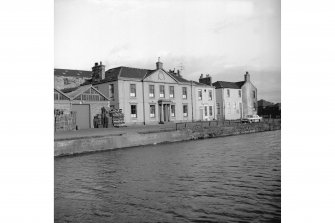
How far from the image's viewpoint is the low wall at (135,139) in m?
10.6

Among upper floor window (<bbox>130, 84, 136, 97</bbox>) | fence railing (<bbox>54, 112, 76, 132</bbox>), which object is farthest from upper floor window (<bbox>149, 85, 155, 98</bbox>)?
fence railing (<bbox>54, 112, 76, 132</bbox>)

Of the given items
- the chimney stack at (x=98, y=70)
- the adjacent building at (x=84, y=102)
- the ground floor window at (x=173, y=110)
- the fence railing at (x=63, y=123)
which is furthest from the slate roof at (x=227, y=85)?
Answer: the fence railing at (x=63, y=123)

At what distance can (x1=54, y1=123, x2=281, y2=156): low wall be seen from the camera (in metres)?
10.6

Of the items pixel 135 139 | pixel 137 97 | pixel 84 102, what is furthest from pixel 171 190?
pixel 137 97

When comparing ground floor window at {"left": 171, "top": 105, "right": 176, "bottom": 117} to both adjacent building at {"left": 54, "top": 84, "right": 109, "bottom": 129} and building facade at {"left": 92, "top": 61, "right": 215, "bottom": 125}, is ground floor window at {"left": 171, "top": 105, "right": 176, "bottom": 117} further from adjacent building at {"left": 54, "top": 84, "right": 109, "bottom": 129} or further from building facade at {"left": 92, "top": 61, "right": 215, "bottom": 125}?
adjacent building at {"left": 54, "top": 84, "right": 109, "bottom": 129}

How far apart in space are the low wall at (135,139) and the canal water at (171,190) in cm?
154

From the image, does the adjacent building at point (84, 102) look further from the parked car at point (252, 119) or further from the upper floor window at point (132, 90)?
the parked car at point (252, 119)

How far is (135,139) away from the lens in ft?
43.2

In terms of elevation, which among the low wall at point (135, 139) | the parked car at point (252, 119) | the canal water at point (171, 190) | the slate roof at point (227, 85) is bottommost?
the canal water at point (171, 190)

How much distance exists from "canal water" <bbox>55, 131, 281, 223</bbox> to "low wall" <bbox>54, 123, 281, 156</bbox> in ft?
5.06

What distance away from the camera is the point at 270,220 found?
12.8ft

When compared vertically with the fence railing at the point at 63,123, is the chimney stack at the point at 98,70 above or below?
above
